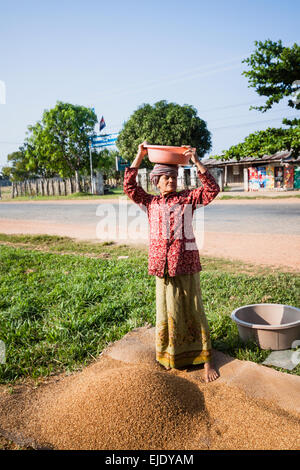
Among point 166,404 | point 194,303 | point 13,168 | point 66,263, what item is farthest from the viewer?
point 13,168

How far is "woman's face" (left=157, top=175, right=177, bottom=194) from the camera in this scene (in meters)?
2.62

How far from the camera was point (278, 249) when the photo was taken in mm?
6551

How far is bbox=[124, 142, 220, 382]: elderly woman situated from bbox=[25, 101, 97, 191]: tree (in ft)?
91.3

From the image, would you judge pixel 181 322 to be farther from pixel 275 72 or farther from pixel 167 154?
pixel 275 72

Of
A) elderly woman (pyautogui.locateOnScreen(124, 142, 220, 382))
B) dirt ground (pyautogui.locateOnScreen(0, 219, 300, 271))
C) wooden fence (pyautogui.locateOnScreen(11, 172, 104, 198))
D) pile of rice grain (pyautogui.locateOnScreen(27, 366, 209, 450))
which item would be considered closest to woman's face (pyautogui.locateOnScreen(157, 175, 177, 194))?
elderly woman (pyautogui.locateOnScreen(124, 142, 220, 382))

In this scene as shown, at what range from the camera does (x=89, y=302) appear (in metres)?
4.34

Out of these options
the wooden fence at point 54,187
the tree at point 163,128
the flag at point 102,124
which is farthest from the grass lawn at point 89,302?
the flag at point 102,124

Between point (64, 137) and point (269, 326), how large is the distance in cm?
2888

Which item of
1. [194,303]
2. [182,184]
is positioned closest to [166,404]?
[194,303]

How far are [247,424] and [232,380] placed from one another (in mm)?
477

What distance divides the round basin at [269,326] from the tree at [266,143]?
2.24m

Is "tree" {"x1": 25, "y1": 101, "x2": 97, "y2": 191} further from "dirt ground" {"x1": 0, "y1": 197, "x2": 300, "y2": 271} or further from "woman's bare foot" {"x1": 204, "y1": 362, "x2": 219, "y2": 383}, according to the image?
"woman's bare foot" {"x1": 204, "y1": 362, "x2": 219, "y2": 383}

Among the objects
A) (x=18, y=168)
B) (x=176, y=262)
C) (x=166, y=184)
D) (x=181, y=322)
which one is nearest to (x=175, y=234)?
(x=176, y=262)
